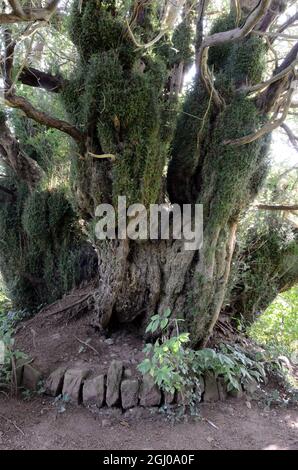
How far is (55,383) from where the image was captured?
3.50 metres

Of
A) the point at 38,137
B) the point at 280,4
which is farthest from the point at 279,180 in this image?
the point at 38,137

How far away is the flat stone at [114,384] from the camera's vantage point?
3.33 meters

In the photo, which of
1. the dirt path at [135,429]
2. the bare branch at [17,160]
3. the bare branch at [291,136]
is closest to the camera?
the dirt path at [135,429]

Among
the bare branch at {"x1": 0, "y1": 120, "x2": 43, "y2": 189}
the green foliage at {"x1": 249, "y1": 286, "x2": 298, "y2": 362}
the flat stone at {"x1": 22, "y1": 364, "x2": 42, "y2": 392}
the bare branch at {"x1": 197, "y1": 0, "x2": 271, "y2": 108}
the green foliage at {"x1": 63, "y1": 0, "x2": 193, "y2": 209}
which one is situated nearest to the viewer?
the bare branch at {"x1": 197, "y1": 0, "x2": 271, "y2": 108}

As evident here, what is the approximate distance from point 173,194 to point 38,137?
7.38 ft

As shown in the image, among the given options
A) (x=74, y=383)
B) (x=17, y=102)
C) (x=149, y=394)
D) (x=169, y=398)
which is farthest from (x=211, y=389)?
(x=17, y=102)

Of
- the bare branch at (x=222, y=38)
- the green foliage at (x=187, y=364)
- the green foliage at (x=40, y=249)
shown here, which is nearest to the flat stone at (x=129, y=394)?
the green foliage at (x=187, y=364)

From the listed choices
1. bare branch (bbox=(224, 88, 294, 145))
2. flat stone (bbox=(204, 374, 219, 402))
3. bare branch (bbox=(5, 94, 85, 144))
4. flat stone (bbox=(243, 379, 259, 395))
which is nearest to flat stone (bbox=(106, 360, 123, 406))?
flat stone (bbox=(204, 374, 219, 402))

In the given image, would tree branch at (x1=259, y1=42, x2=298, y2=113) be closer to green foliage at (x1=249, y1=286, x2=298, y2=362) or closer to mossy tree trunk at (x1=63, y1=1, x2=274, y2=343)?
mossy tree trunk at (x1=63, y1=1, x2=274, y2=343)

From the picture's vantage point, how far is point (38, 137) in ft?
16.9

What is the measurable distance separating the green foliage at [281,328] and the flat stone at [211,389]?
1127mm

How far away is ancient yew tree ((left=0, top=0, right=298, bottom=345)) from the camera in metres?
3.46

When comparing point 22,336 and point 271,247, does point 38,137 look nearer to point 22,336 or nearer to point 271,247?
point 22,336

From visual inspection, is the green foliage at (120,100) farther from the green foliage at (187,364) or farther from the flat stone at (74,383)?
the flat stone at (74,383)
